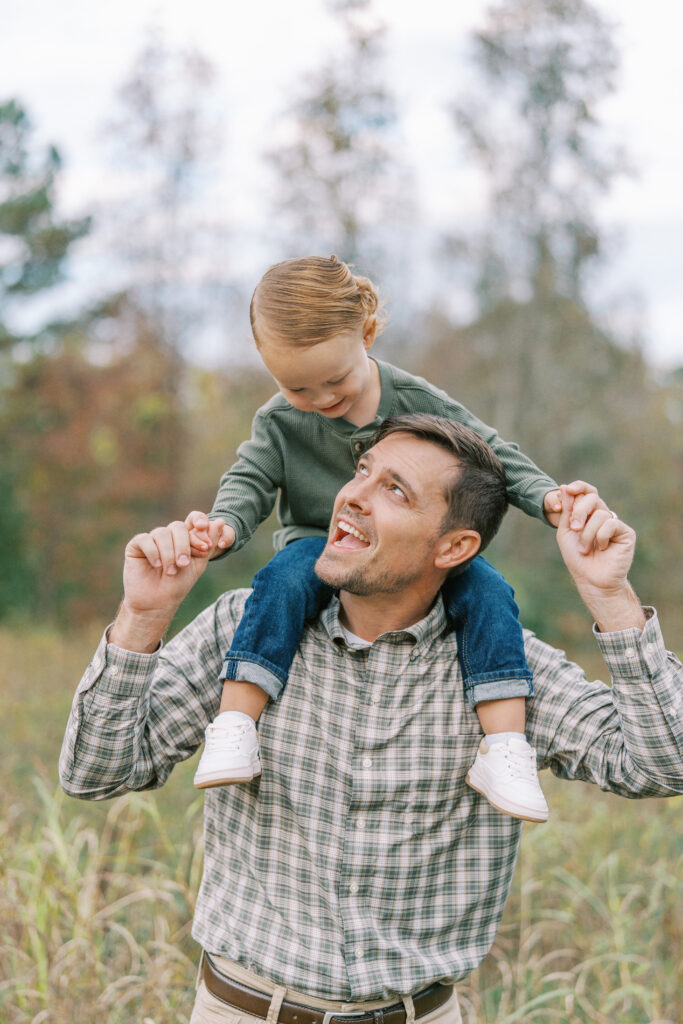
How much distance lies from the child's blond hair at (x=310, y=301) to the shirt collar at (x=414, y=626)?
0.68 metres

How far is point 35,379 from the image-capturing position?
66.5ft

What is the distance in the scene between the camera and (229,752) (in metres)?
2.12

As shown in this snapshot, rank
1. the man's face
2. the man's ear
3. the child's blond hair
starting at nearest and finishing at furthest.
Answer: the man's face, the man's ear, the child's blond hair

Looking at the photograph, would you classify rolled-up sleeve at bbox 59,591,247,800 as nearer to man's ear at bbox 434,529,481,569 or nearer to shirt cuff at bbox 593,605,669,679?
man's ear at bbox 434,529,481,569

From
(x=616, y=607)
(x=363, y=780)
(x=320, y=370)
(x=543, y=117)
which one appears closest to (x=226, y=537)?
(x=320, y=370)

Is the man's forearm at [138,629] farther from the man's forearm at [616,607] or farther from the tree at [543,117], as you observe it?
the tree at [543,117]

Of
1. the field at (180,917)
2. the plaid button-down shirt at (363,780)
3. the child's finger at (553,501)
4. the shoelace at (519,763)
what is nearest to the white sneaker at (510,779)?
the shoelace at (519,763)

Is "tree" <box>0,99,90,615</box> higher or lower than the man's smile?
higher

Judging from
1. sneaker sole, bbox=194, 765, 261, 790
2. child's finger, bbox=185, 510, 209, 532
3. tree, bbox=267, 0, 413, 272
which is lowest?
sneaker sole, bbox=194, 765, 261, 790

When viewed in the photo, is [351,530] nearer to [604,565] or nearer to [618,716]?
[604,565]

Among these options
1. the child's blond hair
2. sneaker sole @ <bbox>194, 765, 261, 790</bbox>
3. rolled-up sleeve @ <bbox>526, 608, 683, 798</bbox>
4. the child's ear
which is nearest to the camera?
sneaker sole @ <bbox>194, 765, 261, 790</bbox>

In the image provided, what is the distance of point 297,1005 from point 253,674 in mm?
702

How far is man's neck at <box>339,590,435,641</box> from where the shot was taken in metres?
2.39

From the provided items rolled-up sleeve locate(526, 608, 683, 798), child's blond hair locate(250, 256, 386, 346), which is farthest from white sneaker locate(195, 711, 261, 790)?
child's blond hair locate(250, 256, 386, 346)
